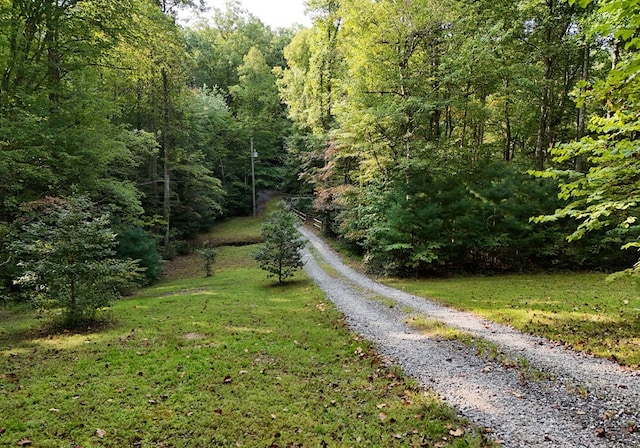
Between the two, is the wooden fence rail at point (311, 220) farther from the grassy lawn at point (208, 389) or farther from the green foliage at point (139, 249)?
the grassy lawn at point (208, 389)

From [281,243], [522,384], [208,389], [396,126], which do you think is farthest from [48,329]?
[396,126]

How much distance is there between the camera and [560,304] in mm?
10180

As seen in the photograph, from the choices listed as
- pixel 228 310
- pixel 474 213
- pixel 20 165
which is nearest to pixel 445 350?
pixel 228 310

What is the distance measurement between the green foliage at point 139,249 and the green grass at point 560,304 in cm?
1143

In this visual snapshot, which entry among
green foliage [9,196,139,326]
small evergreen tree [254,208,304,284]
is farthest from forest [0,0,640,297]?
small evergreen tree [254,208,304,284]

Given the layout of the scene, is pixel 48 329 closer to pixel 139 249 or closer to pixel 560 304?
pixel 139 249

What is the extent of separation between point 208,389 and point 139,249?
1306 cm

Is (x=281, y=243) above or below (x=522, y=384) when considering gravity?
above

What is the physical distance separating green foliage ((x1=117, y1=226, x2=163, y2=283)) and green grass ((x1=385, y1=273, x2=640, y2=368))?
37.5 ft

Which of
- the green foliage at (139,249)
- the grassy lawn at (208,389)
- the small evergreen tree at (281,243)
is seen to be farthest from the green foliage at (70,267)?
the green foliage at (139,249)

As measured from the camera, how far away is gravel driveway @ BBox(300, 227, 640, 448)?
4.50m

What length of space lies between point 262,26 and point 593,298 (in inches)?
2209

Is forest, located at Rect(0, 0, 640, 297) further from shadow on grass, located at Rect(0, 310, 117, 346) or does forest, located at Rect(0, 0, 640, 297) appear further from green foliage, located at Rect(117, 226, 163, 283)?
shadow on grass, located at Rect(0, 310, 117, 346)

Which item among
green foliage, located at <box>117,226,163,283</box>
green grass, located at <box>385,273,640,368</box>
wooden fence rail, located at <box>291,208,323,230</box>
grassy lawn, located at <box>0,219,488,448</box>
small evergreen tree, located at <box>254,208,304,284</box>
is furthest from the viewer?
wooden fence rail, located at <box>291,208,323,230</box>
